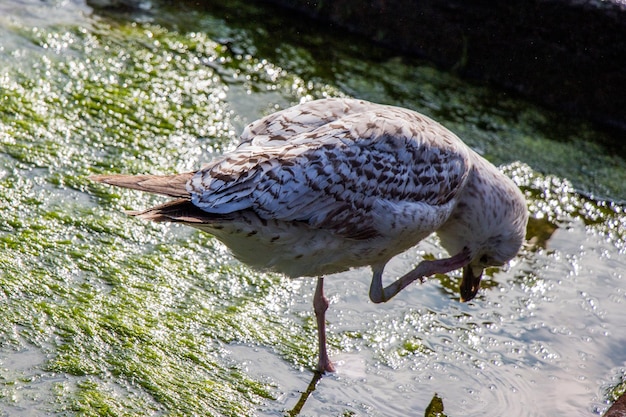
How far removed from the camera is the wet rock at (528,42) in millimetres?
7191

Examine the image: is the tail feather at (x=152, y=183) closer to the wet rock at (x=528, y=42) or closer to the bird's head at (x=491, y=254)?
the bird's head at (x=491, y=254)

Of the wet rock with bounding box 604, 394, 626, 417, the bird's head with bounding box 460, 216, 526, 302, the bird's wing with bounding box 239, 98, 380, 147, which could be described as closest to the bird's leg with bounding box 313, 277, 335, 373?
the bird's wing with bounding box 239, 98, 380, 147

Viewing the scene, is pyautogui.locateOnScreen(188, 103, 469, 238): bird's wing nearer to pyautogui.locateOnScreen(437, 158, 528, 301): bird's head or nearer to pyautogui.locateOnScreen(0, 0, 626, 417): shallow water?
pyautogui.locateOnScreen(437, 158, 528, 301): bird's head

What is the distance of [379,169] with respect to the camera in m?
3.95

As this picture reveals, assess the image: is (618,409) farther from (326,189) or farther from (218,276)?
(218,276)

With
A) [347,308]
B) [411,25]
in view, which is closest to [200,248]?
[347,308]

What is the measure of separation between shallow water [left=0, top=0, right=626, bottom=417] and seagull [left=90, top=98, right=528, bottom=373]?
359mm

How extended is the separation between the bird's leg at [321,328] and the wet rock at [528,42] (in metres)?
3.94

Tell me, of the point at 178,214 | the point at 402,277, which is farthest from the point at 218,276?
the point at 178,214

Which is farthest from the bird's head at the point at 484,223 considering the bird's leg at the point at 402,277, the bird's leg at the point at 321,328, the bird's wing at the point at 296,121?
the bird's leg at the point at 321,328

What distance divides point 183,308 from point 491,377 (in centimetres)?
157

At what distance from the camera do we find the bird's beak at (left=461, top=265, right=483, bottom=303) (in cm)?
477

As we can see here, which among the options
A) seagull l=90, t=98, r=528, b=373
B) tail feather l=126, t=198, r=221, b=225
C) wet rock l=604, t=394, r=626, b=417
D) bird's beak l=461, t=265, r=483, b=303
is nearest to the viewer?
tail feather l=126, t=198, r=221, b=225

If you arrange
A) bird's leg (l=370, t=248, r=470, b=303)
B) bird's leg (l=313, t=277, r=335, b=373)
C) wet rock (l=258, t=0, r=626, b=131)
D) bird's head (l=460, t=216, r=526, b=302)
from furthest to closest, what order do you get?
wet rock (l=258, t=0, r=626, b=131), bird's head (l=460, t=216, r=526, b=302), bird's leg (l=370, t=248, r=470, b=303), bird's leg (l=313, t=277, r=335, b=373)
